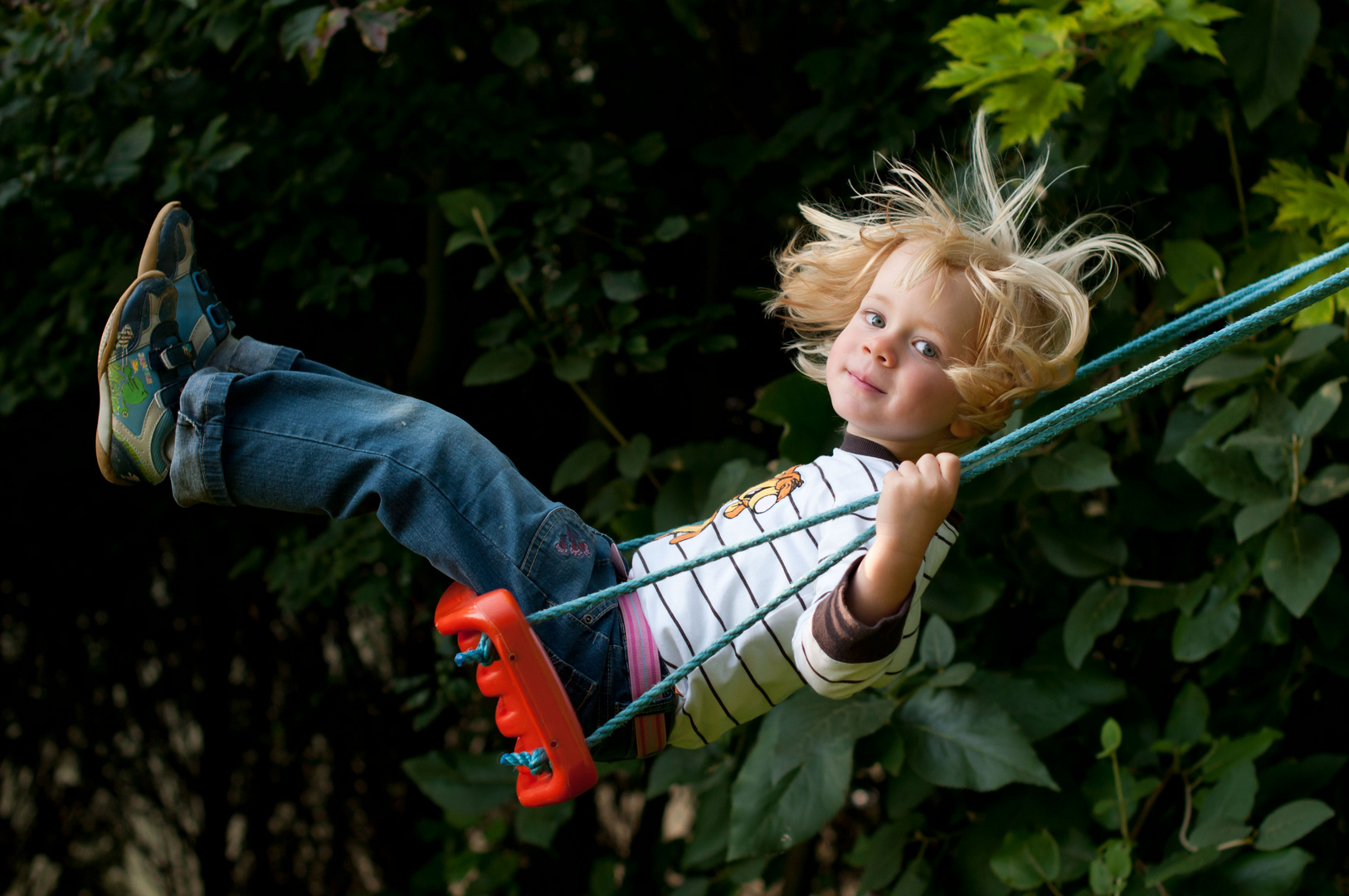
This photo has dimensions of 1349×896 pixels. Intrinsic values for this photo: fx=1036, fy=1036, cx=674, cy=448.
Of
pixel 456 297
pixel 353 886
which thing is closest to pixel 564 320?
pixel 456 297

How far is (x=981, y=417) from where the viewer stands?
981 mm

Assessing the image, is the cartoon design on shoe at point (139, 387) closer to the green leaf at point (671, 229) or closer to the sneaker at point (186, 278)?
the sneaker at point (186, 278)

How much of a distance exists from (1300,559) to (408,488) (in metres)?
1.10

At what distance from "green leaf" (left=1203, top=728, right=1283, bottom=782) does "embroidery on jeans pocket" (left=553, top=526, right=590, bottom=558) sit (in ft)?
3.16

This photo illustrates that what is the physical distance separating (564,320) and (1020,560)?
33.4 inches

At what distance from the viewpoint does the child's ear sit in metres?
1.00

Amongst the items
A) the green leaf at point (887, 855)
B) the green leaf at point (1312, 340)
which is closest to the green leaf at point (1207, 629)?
the green leaf at point (1312, 340)

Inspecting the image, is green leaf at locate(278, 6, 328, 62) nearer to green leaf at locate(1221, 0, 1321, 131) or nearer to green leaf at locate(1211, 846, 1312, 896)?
green leaf at locate(1221, 0, 1321, 131)

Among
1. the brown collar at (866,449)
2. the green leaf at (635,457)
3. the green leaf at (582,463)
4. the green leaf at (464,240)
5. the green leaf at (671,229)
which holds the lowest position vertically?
the green leaf at (635,457)

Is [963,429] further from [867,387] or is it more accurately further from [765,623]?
[765,623]

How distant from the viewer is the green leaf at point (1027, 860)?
1420mm

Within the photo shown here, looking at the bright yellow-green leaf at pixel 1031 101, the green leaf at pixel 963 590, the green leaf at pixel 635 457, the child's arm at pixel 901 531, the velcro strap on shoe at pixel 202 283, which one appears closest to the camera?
the child's arm at pixel 901 531

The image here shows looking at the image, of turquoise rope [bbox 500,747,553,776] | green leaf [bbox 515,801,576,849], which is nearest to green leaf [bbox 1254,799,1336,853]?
turquoise rope [bbox 500,747,553,776]

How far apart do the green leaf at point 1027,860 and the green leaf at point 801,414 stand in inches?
24.3
